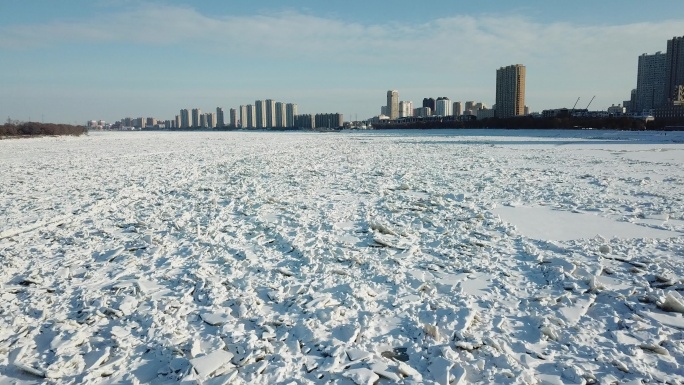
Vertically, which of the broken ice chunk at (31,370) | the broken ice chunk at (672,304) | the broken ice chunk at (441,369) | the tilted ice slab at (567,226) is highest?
the tilted ice slab at (567,226)

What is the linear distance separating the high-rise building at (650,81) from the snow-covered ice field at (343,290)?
613 feet

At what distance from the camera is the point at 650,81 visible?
16725 cm

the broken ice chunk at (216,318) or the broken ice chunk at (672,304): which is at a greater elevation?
the broken ice chunk at (672,304)

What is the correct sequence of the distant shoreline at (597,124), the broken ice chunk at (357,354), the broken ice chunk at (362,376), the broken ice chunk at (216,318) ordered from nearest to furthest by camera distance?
Result: the broken ice chunk at (362,376), the broken ice chunk at (357,354), the broken ice chunk at (216,318), the distant shoreline at (597,124)

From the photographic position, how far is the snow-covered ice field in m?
4.03

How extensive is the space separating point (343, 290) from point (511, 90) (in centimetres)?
18740

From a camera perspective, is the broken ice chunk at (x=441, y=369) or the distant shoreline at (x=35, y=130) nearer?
the broken ice chunk at (x=441, y=369)

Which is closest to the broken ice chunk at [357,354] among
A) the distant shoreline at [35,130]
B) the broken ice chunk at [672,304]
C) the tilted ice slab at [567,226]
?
the broken ice chunk at [672,304]

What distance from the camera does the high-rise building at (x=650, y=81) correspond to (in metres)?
162

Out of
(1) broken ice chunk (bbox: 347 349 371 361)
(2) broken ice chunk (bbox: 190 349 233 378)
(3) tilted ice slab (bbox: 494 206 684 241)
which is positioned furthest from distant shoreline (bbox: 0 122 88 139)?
(1) broken ice chunk (bbox: 347 349 371 361)

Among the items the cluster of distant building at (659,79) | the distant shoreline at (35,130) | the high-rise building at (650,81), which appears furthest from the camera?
the high-rise building at (650,81)

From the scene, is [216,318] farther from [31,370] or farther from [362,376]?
[362,376]

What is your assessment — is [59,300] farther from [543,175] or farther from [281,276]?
[543,175]

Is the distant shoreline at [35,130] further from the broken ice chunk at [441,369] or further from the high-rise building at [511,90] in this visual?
the high-rise building at [511,90]
